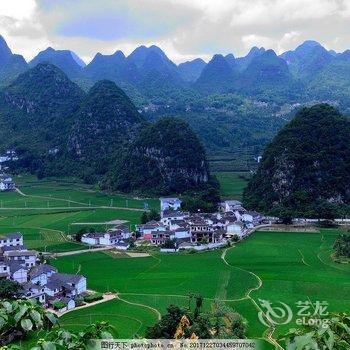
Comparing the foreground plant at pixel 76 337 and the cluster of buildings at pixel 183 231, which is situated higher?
the foreground plant at pixel 76 337

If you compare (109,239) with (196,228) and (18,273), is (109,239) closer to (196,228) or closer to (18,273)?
(196,228)

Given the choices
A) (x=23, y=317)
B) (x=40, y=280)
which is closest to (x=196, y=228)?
(x=40, y=280)

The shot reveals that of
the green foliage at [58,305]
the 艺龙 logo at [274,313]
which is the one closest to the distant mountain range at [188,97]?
the 艺龙 logo at [274,313]

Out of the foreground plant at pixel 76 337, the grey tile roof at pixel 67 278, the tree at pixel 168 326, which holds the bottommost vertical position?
the grey tile roof at pixel 67 278

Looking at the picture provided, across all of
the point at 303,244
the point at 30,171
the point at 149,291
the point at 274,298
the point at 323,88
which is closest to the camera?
the point at 274,298

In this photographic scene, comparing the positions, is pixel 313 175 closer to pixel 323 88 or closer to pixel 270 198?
pixel 270 198

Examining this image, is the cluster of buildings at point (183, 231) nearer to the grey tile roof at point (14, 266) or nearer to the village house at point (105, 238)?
the village house at point (105, 238)

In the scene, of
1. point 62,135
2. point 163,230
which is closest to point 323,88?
point 62,135
